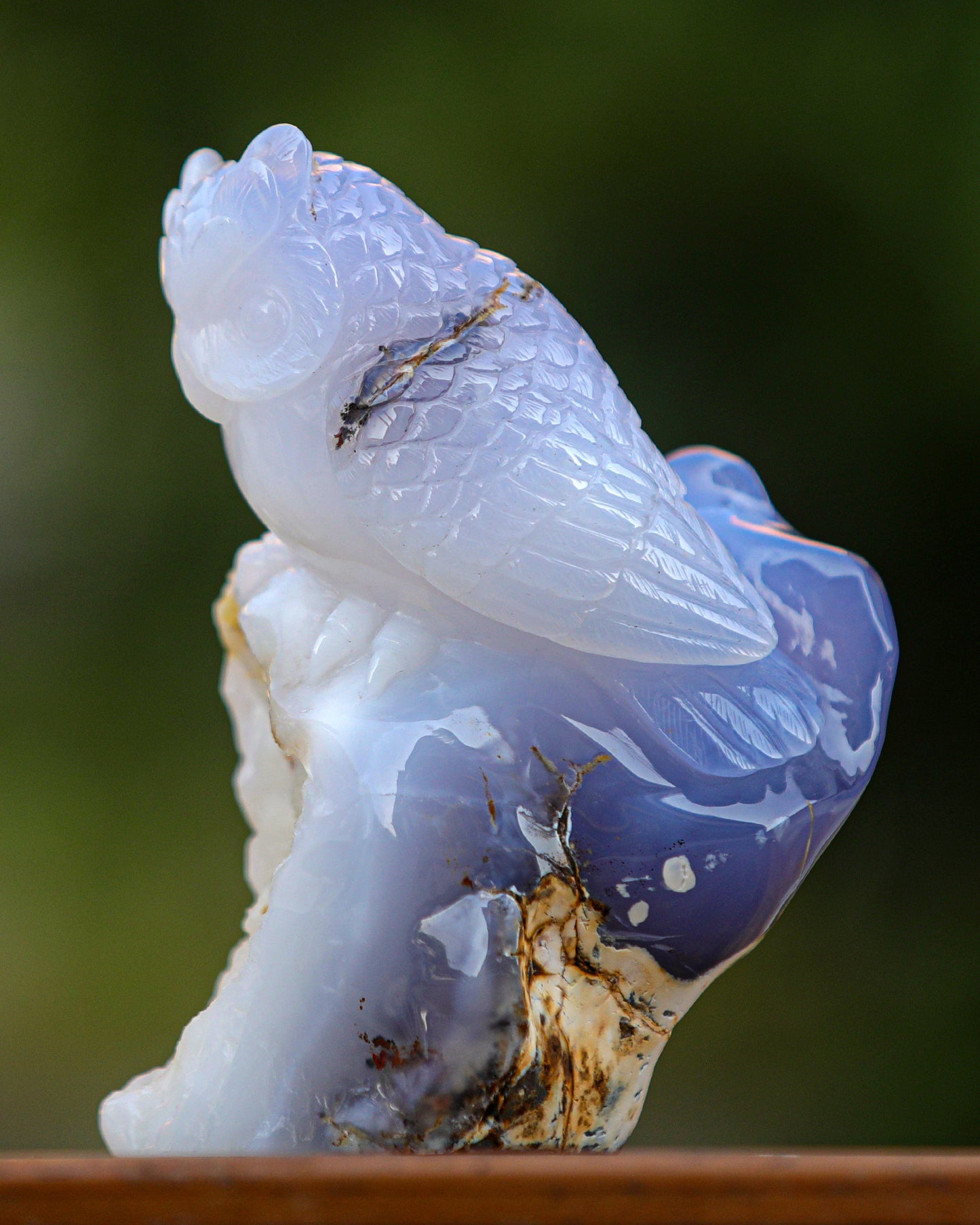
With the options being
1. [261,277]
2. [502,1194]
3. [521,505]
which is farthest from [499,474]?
[502,1194]

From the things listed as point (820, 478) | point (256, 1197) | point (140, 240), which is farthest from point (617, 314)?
point (256, 1197)

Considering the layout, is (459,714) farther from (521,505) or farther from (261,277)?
(261,277)

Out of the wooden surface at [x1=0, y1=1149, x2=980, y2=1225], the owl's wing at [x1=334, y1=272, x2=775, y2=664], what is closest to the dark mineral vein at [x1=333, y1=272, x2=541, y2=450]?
the owl's wing at [x1=334, y1=272, x2=775, y2=664]

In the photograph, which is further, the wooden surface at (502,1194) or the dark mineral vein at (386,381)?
the dark mineral vein at (386,381)

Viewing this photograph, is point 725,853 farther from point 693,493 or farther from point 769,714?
point 693,493

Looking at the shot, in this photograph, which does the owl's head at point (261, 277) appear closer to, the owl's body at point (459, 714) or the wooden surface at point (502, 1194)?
the owl's body at point (459, 714)

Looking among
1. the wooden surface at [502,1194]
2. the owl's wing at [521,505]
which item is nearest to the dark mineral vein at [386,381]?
the owl's wing at [521,505]
